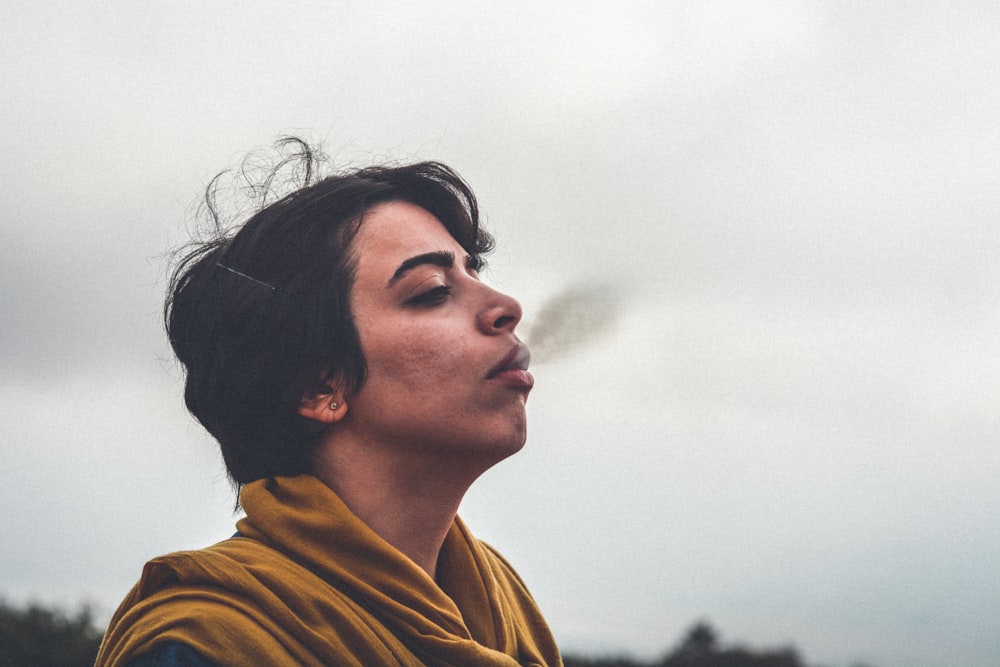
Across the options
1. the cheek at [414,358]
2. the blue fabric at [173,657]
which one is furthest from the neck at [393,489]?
Result: the blue fabric at [173,657]

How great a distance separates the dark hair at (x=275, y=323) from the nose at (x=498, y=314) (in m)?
0.50

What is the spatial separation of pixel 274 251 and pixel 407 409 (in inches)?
38.7

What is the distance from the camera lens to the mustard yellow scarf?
9.71ft

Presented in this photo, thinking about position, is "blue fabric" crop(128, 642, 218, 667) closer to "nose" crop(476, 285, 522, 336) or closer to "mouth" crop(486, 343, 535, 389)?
"mouth" crop(486, 343, 535, 389)

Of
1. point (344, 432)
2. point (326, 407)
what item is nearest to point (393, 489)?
point (344, 432)

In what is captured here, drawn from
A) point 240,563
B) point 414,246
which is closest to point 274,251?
point 414,246

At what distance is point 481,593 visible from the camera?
3834mm

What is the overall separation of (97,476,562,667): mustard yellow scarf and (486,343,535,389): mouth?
733 mm

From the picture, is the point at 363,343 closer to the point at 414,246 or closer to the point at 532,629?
the point at 414,246

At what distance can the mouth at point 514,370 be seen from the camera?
3.50 m

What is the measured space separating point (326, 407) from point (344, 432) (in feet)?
0.40

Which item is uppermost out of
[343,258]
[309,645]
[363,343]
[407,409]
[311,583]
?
[343,258]

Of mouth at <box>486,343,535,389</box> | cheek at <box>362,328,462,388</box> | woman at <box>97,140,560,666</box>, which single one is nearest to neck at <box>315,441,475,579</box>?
woman at <box>97,140,560,666</box>

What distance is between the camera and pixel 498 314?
3594 mm
